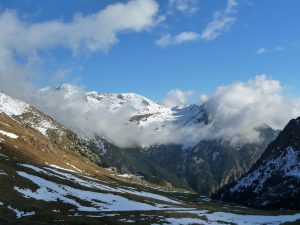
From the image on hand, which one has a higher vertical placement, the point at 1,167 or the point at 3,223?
the point at 1,167

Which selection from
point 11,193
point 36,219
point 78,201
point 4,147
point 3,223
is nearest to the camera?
point 3,223

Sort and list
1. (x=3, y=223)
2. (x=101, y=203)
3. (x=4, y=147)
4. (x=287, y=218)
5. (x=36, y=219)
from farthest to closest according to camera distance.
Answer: (x=4, y=147)
(x=287, y=218)
(x=101, y=203)
(x=36, y=219)
(x=3, y=223)

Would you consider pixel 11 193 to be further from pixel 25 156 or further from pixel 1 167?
pixel 25 156

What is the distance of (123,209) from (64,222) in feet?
122


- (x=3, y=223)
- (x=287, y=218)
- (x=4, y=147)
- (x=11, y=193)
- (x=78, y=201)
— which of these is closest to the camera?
(x=3, y=223)

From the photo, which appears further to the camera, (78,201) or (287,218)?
(287,218)

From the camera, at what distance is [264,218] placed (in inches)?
4865

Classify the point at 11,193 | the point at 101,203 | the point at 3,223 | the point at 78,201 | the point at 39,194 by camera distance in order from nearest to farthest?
the point at 3,223 → the point at 11,193 → the point at 39,194 → the point at 78,201 → the point at 101,203

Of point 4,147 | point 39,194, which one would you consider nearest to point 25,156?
point 4,147

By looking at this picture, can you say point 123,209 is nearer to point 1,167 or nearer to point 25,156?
point 1,167

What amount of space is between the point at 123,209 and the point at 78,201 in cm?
1227

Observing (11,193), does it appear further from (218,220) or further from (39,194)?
(218,220)

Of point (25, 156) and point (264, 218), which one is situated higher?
point (25, 156)

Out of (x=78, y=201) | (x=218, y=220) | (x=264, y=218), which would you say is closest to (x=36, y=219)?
(x=78, y=201)
